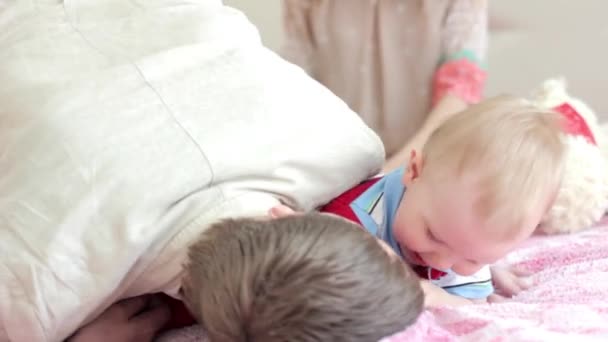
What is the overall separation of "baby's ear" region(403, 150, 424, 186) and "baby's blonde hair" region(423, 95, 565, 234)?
18 millimetres

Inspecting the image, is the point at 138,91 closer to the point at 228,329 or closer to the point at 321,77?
the point at 228,329

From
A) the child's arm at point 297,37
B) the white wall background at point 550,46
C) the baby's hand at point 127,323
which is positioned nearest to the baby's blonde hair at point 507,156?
the baby's hand at point 127,323

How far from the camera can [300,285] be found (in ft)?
1.72

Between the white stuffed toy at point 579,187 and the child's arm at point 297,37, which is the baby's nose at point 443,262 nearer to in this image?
the white stuffed toy at point 579,187

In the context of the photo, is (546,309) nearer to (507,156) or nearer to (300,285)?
(507,156)

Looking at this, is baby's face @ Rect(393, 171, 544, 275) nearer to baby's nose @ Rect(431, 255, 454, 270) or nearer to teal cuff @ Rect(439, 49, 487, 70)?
baby's nose @ Rect(431, 255, 454, 270)

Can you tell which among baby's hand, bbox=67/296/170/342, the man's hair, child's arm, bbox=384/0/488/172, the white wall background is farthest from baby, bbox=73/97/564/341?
the white wall background

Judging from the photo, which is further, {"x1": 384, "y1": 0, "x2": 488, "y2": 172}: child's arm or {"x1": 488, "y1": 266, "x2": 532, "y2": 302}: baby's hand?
{"x1": 384, "y1": 0, "x2": 488, "y2": 172}: child's arm

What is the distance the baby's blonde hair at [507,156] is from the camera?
69 cm

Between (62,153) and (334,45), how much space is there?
2.16ft

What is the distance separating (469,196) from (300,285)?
247 mm

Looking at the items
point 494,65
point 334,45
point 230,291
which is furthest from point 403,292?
point 494,65

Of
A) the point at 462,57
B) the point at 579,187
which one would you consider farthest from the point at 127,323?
the point at 462,57

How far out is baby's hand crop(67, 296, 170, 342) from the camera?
2.40ft
